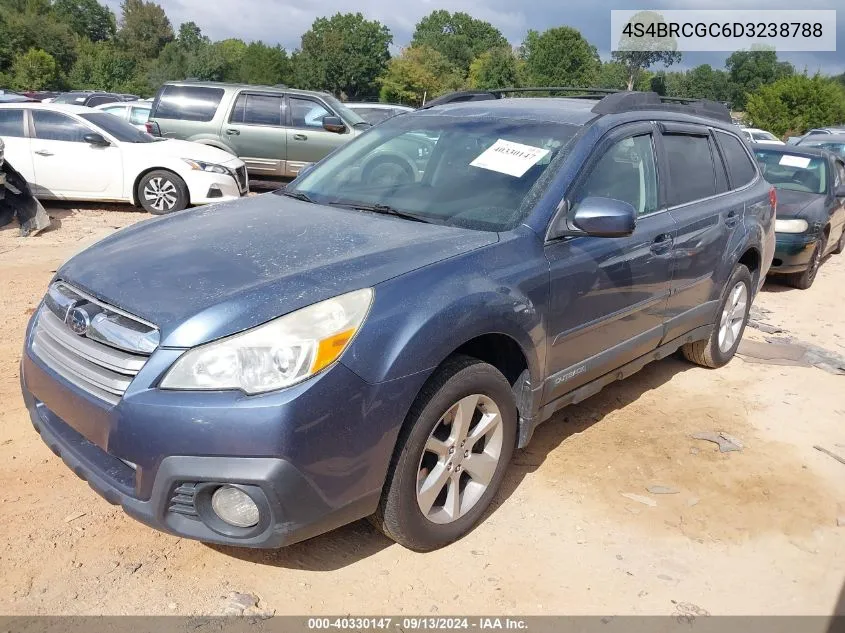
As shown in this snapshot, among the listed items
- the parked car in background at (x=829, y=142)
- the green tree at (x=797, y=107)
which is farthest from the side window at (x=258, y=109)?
the green tree at (x=797, y=107)

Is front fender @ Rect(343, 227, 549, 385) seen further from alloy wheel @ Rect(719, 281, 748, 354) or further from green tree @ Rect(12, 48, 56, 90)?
green tree @ Rect(12, 48, 56, 90)

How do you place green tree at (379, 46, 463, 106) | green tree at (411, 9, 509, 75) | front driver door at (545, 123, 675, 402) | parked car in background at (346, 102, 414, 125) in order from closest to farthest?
front driver door at (545, 123, 675, 402) < parked car in background at (346, 102, 414, 125) < green tree at (379, 46, 463, 106) < green tree at (411, 9, 509, 75)

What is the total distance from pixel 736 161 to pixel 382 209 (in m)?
2.92

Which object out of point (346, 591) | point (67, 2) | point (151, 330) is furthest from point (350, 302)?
point (67, 2)

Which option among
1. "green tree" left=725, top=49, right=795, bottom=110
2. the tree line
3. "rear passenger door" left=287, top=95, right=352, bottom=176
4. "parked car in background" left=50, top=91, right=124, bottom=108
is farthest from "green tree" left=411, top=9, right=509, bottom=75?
"rear passenger door" left=287, top=95, right=352, bottom=176

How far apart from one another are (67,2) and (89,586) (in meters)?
111

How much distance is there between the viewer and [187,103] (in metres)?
11.7

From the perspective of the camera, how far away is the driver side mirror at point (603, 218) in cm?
308

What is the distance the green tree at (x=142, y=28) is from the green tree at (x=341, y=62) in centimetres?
1960

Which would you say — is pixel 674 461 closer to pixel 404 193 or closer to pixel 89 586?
pixel 404 193

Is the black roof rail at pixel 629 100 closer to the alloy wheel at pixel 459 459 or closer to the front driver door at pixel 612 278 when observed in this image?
the front driver door at pixel 612 278

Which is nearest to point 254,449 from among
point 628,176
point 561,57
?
point 628,176

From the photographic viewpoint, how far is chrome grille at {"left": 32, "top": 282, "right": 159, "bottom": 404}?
2377 millimetres

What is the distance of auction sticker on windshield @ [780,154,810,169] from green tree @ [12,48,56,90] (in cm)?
5132
